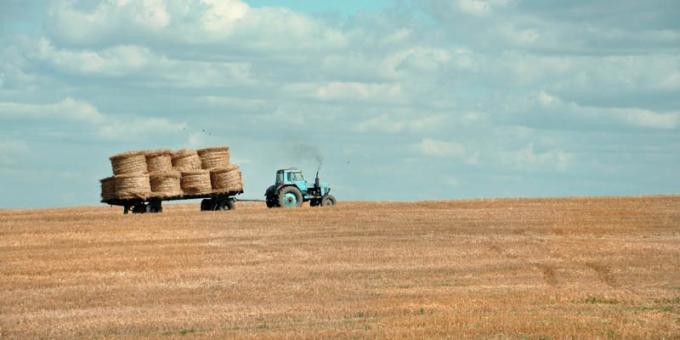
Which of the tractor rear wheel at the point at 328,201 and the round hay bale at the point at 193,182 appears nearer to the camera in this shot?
the round hay bale at the point at 193,182

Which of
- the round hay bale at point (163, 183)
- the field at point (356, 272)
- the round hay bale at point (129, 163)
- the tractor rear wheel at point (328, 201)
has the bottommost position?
the field at point (356, 272)

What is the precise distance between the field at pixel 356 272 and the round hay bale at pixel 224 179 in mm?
2739

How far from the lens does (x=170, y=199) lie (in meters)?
46.5

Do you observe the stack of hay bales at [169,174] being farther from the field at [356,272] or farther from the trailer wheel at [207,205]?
the field at [356,272]

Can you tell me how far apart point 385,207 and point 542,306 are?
23960mm

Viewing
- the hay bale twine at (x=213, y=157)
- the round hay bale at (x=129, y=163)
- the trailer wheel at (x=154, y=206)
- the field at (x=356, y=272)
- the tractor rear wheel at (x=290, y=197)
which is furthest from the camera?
the tractor rear wheel at (x=290, y=197)

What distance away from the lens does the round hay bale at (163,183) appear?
150ft

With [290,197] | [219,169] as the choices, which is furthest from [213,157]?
[290,197]

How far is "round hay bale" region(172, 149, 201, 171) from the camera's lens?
46688mm

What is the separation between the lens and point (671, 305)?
22.9 meters

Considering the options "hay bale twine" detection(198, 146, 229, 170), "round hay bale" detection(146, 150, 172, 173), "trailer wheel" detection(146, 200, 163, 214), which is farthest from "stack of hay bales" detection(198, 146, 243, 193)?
"trailer wheel" detection(146, 200, 163, 214)

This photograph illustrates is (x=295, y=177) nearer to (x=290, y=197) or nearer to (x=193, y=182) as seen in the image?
(x=290, y=197)

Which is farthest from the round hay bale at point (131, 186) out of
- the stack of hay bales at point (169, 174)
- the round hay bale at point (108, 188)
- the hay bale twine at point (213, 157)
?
the hay bale twine at point (213, 157)

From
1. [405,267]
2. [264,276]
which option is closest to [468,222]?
[405,267]
